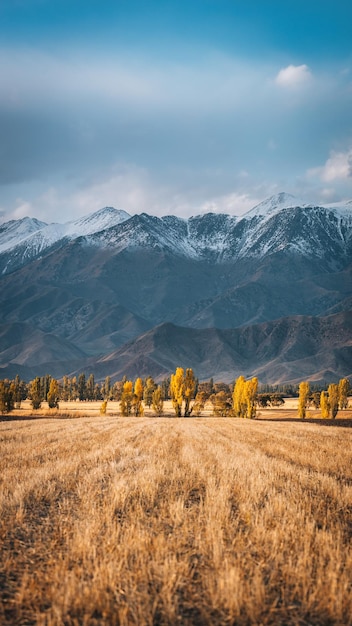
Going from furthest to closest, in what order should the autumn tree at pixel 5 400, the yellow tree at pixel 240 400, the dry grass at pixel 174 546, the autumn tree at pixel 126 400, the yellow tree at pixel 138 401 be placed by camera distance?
the yellow tree at pixel 138 401, the yellow tree at pixel 240 400, the autumn tree at pixel 126 400, the autumn tree at pixel 5 400, the dry grass at pixel 174 546

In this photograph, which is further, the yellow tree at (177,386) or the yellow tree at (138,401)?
the yellow tree at (138,401)

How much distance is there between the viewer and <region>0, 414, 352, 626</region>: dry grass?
547 cm

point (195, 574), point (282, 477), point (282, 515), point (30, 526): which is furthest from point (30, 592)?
point (282, 477)

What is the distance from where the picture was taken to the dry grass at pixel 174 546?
547cm

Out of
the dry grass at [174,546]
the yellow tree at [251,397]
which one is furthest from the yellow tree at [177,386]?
the dry grass at [174,546]

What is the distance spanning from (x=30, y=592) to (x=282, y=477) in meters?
9.42

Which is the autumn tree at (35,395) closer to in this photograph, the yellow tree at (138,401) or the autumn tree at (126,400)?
the yellow tree at (138,401)

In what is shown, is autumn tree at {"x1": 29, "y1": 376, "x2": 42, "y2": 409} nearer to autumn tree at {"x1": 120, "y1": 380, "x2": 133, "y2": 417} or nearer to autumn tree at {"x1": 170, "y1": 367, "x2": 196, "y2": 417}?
autumn tree at {"x1": 120, "y1": 380, "x2": 133, "y2": 417}

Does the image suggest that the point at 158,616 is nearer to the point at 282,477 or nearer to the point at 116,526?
the point at 116,526

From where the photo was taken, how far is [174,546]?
744cm

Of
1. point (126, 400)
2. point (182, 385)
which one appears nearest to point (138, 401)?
point (126, 400)

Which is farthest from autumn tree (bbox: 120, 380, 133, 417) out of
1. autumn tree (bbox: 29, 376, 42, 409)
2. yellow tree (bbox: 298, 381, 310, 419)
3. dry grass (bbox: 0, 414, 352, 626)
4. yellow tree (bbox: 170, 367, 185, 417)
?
dry grass (bbox: 0, 414, 352, 626)

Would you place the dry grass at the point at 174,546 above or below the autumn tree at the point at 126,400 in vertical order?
above

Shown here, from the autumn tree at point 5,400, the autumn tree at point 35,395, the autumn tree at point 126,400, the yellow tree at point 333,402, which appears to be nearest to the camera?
the autumn tree at point 5,400
